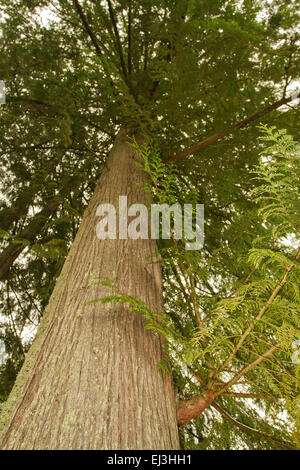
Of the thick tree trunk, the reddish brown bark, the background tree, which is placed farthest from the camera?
the background tree

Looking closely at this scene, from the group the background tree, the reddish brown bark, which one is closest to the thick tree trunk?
the reddish brown bark

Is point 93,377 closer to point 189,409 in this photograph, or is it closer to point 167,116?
point 189,409

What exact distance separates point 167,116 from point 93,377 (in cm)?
272

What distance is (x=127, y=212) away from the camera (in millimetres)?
2520

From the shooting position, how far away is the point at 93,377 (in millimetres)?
1313

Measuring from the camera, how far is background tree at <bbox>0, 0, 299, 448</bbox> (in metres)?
2.58

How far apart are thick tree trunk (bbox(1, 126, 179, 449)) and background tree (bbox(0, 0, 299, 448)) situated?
9.3 inches

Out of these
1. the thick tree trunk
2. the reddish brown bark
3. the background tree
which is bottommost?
the reddish brown bark

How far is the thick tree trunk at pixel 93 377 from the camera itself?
113 cm

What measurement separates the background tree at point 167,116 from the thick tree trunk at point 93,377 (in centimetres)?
24

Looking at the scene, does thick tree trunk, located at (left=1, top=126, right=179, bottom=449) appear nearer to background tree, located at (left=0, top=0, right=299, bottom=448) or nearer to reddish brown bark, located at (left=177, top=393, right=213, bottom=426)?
reddish brown bark, located at (left=177, top=393, right=213, bottom=426)

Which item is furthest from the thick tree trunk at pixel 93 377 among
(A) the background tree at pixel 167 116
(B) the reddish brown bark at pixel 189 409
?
(A) the background tree at pixel 167 116

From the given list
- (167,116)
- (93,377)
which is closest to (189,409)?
(93,377)

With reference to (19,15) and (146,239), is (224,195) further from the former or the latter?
(19,15)
